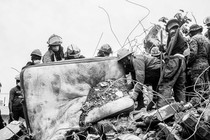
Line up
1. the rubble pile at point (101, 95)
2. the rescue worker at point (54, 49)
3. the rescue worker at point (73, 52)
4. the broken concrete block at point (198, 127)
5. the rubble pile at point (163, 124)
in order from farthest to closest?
the rescue worker at point (54, 49) < the rescue worker at point (73, 52) < the rubble pile at point (101, 95) < the rubble pile at point (163, 124) < the broken concrete block at point (198, 127)

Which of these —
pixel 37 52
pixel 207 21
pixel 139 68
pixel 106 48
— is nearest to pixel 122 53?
pixel 139 68

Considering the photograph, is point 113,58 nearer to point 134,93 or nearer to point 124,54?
point 124,54

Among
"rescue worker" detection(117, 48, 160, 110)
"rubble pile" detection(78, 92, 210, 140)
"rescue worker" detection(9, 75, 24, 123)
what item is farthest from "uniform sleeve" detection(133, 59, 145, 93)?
"rescue worker" detection(9, 75, 24, 123)

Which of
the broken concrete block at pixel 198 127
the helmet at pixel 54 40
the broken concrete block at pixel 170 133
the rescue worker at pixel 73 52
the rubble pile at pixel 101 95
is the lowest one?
the broken concrete block at pixel 170 133

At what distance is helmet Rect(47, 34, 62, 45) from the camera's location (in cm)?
635

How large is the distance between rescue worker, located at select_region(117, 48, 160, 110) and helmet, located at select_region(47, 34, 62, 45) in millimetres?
1424

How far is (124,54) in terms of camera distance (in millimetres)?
5496

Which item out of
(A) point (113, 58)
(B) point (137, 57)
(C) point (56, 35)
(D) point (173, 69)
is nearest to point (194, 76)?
(D) point (173, 69)

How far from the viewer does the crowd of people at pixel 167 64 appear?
5.61 meters

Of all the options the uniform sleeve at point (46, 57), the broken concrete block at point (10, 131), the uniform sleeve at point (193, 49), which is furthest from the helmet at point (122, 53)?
the broken concrete block at point (10, 131)

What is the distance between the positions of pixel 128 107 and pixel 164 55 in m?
1.68

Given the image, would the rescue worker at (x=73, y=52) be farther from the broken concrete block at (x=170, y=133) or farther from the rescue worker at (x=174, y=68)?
the broken concrete block at (x=170, y=133)

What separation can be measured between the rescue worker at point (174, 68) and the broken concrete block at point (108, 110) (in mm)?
902

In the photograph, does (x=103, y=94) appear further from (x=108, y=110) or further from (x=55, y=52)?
(x=55, y=52)
